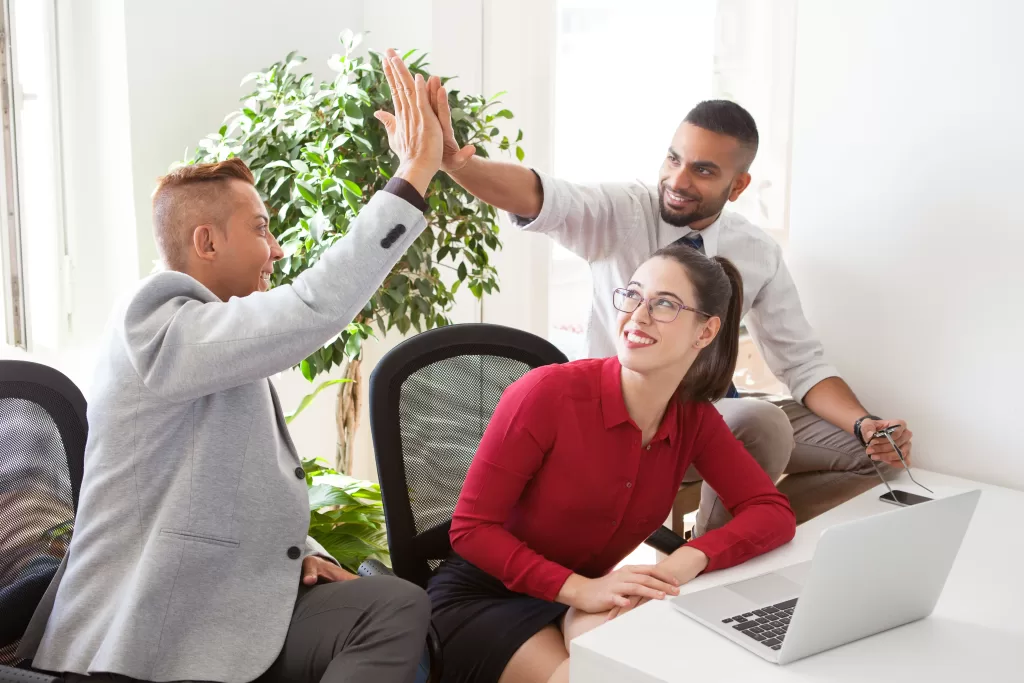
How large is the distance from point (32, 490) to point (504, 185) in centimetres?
115

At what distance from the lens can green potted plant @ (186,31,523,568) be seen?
7.86 feet

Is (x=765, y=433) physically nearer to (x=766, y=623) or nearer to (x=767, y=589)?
(x=767, y=589)

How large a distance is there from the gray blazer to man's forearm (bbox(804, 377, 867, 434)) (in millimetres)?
1283

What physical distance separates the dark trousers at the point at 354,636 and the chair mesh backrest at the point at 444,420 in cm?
29

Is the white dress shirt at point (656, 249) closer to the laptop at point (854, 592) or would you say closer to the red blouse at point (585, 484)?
the red blouse at point (585, 484)

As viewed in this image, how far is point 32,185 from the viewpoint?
276 centimetres

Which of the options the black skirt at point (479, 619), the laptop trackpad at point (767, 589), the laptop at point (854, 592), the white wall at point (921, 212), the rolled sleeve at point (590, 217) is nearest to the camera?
the laptop at point (854, 592)

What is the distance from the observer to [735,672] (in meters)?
1.12

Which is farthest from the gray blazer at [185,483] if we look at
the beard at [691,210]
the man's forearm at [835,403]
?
the man's forearm at [835,403]

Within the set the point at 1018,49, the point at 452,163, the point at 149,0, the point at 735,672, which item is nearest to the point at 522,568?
the point at 735,672

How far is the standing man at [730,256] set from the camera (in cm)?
210

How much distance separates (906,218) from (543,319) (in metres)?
1.69

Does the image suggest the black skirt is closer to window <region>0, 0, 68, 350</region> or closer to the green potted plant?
the green potted plant

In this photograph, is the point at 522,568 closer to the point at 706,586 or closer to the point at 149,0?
the point at 706,586
